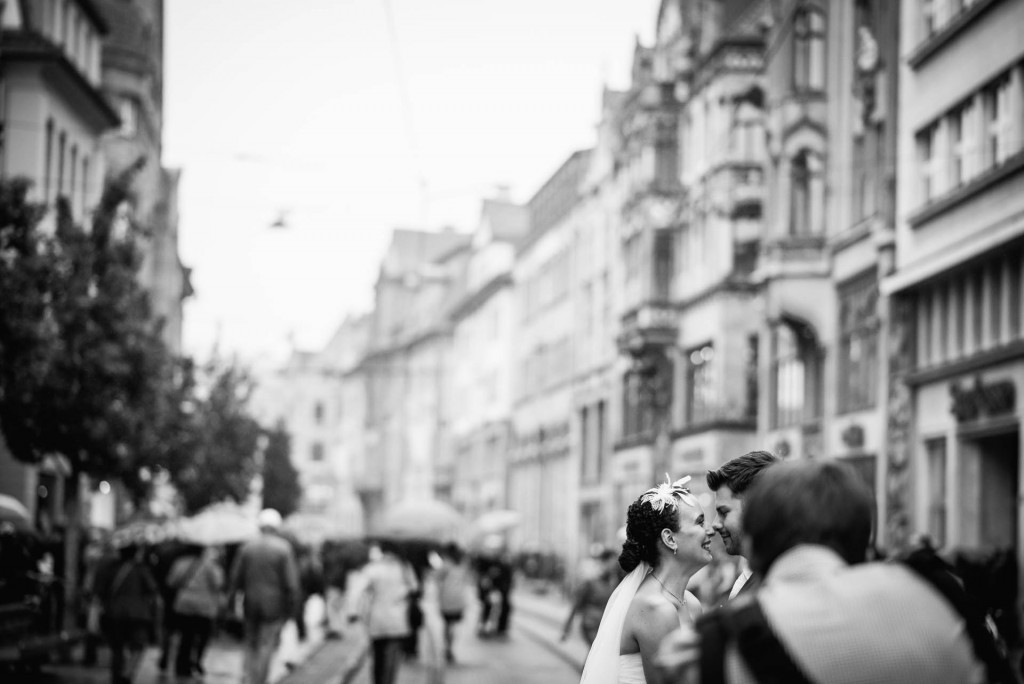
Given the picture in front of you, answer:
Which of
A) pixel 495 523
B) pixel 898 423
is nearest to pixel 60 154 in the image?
pixel 495 523

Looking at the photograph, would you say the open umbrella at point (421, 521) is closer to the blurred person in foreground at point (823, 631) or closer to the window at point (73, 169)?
the window at point (73, 169)

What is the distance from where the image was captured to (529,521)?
7831 centimetres

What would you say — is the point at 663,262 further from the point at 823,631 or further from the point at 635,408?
the point at 823,631

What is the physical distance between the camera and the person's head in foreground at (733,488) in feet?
19.7

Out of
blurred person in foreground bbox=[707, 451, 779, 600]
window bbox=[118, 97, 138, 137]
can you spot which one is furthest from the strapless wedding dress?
window bbox=[118, 97, 138, 137]

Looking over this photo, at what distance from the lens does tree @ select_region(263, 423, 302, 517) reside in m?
98.6

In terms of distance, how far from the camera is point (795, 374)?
39375 millimetres

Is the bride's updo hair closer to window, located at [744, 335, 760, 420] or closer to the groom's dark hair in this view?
the groom's dark hair

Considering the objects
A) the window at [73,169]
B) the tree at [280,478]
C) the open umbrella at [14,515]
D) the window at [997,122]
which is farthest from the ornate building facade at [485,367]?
the open umbrella at [14,515]

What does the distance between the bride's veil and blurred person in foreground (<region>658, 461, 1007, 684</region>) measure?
2.49 m

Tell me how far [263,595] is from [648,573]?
39.6 feet

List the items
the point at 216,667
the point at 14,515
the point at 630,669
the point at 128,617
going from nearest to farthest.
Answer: the point at 630,669
the point at 128,617
the point at 216,667
the point at 14,515

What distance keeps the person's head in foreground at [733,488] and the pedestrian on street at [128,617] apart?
1362 centimetres

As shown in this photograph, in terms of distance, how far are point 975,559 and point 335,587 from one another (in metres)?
26.1
